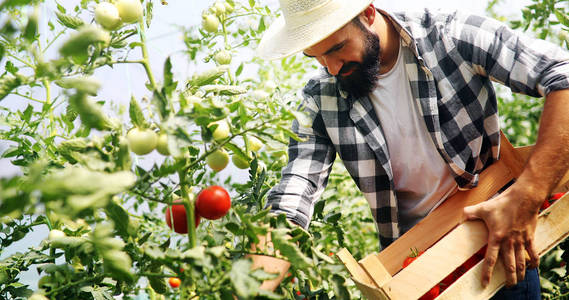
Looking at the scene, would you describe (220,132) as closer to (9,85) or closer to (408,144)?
(9,85)

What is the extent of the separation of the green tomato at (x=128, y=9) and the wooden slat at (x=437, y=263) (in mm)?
724

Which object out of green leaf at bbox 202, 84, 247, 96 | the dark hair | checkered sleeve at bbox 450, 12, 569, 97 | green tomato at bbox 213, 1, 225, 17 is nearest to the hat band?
the dark hair

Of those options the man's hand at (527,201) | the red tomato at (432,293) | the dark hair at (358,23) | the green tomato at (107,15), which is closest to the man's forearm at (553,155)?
the man's hand at (527,201)

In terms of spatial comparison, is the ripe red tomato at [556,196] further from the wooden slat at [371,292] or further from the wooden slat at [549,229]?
the wooden slat at [371,292]

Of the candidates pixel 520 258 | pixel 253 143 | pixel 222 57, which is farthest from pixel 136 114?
pixel 520 258

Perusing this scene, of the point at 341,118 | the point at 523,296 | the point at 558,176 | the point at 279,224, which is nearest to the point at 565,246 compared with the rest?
the point at 523,296

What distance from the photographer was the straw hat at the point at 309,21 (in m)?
1.29

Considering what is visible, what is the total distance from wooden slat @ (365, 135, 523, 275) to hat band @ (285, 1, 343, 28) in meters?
0.65

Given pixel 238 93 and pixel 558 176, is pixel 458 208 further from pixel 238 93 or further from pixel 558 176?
pixel 238 93

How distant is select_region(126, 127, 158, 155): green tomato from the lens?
0.69 meters

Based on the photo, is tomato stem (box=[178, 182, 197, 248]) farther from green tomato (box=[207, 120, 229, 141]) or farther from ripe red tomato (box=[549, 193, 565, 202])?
ripe red tomato (box=[549, 193, 565, 202])

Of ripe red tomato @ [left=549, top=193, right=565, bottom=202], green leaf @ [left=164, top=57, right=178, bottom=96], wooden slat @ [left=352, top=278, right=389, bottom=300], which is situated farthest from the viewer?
ripe red tomato @ [left=549, top=193, right=565, bottom=202]

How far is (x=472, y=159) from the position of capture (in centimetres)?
149

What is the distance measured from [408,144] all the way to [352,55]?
0.35m
